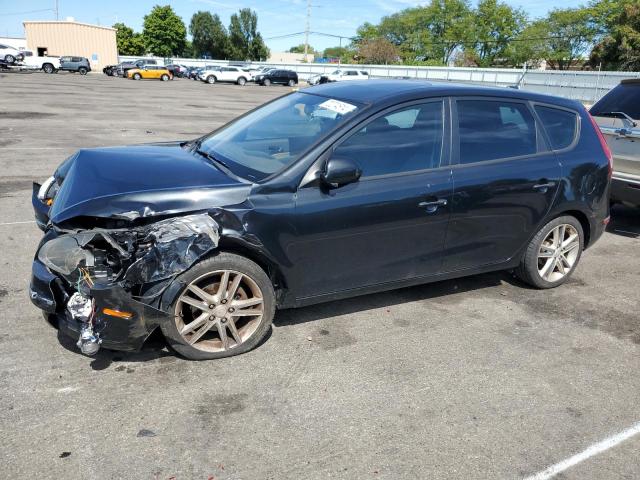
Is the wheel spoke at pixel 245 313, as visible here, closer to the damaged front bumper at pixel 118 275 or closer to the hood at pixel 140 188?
the damaged front bumper at pixel 118 275

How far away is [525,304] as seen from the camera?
4.83 meters

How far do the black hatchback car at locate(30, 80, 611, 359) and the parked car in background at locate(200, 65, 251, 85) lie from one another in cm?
4862

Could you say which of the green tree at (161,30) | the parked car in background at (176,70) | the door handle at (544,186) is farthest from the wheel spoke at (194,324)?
the green tree at (161,30)

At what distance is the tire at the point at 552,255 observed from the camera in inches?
194

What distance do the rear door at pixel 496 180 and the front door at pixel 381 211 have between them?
0.52 ft

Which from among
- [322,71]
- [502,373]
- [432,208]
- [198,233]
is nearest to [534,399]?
[502,373]

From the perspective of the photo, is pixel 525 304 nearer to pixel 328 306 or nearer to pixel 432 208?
pixel 432 208

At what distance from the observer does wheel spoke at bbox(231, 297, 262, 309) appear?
3582mm

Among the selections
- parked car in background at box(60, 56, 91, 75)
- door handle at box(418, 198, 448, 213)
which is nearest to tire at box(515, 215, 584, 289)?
door handle at box(418, 198, 448, 213)

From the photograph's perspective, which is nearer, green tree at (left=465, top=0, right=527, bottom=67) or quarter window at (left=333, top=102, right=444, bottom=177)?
quarter window at (left=333, top=102, right=444, bottom=177)

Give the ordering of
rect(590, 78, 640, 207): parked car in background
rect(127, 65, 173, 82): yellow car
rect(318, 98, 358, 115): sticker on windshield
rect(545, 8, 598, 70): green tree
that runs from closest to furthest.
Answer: rect(318, 98, 358, 115): sticker on windshield
rect(590, 78, 640, 207): parked car in background
rect(127, 65, 173, 82): yellow car
rect(545, 8, 598, 70): green tree

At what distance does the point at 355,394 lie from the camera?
334cm

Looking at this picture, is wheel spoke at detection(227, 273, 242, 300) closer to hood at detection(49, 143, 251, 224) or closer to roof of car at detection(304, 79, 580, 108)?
hood at detection(49, 143, 251, 224)

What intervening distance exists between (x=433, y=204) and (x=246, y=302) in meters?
1.60
